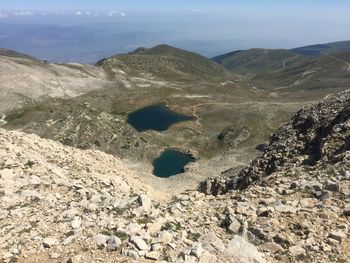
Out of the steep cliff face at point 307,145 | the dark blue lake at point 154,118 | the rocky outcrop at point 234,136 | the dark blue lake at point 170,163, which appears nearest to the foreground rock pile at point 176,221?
the steep cliff face at point 307,145

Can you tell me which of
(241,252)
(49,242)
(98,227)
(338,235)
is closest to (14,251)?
(49,242)

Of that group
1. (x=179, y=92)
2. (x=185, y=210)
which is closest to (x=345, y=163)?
(x=185, y=210)

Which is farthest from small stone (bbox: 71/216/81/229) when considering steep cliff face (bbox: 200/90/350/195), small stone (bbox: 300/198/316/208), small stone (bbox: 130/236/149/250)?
steep cliff face (bbox: 200/90/350/195)

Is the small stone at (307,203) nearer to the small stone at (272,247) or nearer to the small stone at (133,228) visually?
the small stone at (272,247)

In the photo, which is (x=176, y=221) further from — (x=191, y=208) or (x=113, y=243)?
(x=113, y=243)

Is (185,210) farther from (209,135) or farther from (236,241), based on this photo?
(209,135)

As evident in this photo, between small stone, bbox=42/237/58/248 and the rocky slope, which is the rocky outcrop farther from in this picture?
small stone, bbox=42/237/58/248
